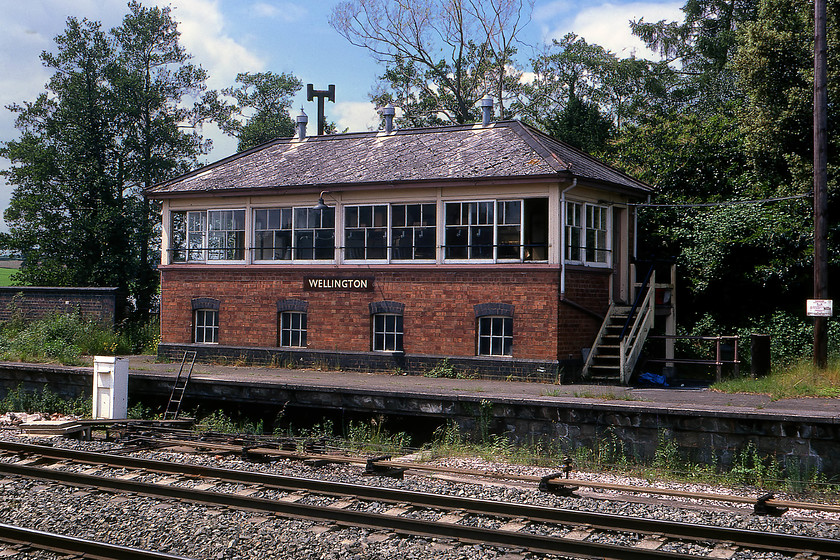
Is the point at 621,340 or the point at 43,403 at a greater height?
the point at 621,340

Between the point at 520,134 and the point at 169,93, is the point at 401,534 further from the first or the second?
the point at 169,93

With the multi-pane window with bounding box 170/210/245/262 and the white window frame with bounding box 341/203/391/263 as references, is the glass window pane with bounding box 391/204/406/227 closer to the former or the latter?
the white window frame with bounding box 341/203/391/263

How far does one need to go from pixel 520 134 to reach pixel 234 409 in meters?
9.13

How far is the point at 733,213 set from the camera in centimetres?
2161

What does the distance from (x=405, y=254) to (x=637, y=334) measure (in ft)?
17.7

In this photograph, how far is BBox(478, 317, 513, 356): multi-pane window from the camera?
18.5 metres

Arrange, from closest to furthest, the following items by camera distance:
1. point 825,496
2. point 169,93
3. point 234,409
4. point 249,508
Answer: point 249,508 → point 825,496 → point 234,409 → point 169,93

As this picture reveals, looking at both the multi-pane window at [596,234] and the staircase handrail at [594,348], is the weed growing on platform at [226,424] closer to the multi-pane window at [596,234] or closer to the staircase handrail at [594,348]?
the staircase handrail at [594,348]

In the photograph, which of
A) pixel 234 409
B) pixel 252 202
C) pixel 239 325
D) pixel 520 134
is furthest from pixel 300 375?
pixel 520 134

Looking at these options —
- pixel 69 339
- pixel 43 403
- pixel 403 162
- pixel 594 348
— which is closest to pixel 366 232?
pixel 403 162

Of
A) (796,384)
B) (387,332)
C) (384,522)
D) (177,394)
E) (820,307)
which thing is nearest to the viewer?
(384,522)

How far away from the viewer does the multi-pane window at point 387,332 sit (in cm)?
1984

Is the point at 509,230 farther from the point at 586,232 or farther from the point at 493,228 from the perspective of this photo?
the point at 586,232

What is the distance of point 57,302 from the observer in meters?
25.8
